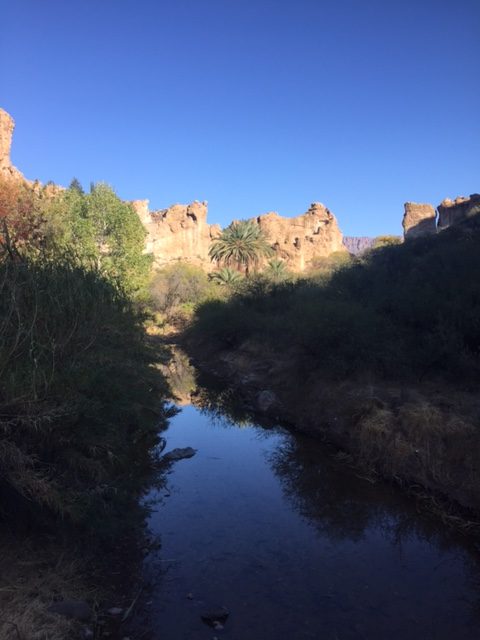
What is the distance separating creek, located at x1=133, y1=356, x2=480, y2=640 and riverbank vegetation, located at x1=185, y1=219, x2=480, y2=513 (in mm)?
1268

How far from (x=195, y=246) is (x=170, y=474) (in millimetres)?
84016

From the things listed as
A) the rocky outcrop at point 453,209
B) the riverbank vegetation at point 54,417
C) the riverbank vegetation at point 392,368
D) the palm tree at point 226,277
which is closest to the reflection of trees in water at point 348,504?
the riverbank vegetation at point 392,368

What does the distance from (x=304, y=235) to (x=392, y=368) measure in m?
74.3

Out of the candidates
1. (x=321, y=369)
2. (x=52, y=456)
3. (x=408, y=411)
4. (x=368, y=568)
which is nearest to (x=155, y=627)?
(x=52, y=456)

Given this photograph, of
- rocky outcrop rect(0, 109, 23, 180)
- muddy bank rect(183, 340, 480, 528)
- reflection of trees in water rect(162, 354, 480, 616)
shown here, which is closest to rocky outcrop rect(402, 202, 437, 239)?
rocky outcrop rect(0, 109, 23, 180)

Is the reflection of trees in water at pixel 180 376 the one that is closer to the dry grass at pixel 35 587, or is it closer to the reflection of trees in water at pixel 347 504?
the reflection of trees in water at pixel 347 504

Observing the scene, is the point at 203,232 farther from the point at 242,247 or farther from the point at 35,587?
the point at 35,587

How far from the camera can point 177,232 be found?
92500 mm

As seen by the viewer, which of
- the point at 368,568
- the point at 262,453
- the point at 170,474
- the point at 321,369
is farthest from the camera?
the point at 321,369

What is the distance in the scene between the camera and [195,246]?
306 feet

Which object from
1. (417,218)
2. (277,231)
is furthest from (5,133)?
(417,218)

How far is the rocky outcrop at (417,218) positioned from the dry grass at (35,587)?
87623 millimetres

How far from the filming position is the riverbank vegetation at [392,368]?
11.3 meters

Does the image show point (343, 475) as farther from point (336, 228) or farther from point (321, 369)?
point (336, 228)
